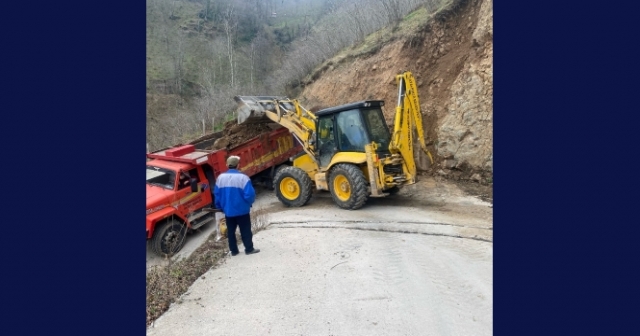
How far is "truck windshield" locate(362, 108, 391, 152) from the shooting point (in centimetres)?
832

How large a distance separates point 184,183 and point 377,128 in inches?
173

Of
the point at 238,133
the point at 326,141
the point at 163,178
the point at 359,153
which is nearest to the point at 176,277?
the point at 163,178

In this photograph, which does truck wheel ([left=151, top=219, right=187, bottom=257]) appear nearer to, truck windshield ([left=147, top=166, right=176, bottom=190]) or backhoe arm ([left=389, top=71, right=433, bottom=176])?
truck windshield ([left=147, top=166, right=176, bottom=190])

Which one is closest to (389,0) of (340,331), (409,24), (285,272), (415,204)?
(409,24)

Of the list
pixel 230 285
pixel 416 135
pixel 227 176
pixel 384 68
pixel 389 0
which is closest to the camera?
pixel 230 285

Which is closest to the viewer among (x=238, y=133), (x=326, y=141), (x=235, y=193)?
(x=235, y=193)

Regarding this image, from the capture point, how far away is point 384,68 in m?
13.6

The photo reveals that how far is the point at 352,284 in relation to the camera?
4.61 m

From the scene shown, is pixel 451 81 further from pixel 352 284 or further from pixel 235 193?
pixel 352 284

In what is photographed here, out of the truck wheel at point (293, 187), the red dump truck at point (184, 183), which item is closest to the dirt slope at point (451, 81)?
the truck wheel at point (293, 187)

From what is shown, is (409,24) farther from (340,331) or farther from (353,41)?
(340,331)

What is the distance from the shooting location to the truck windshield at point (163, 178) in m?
8.67

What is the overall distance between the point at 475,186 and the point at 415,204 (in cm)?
203

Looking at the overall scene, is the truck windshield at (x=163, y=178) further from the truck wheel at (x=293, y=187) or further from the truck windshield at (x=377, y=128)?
the truck windshield at (x=377, y=128)
